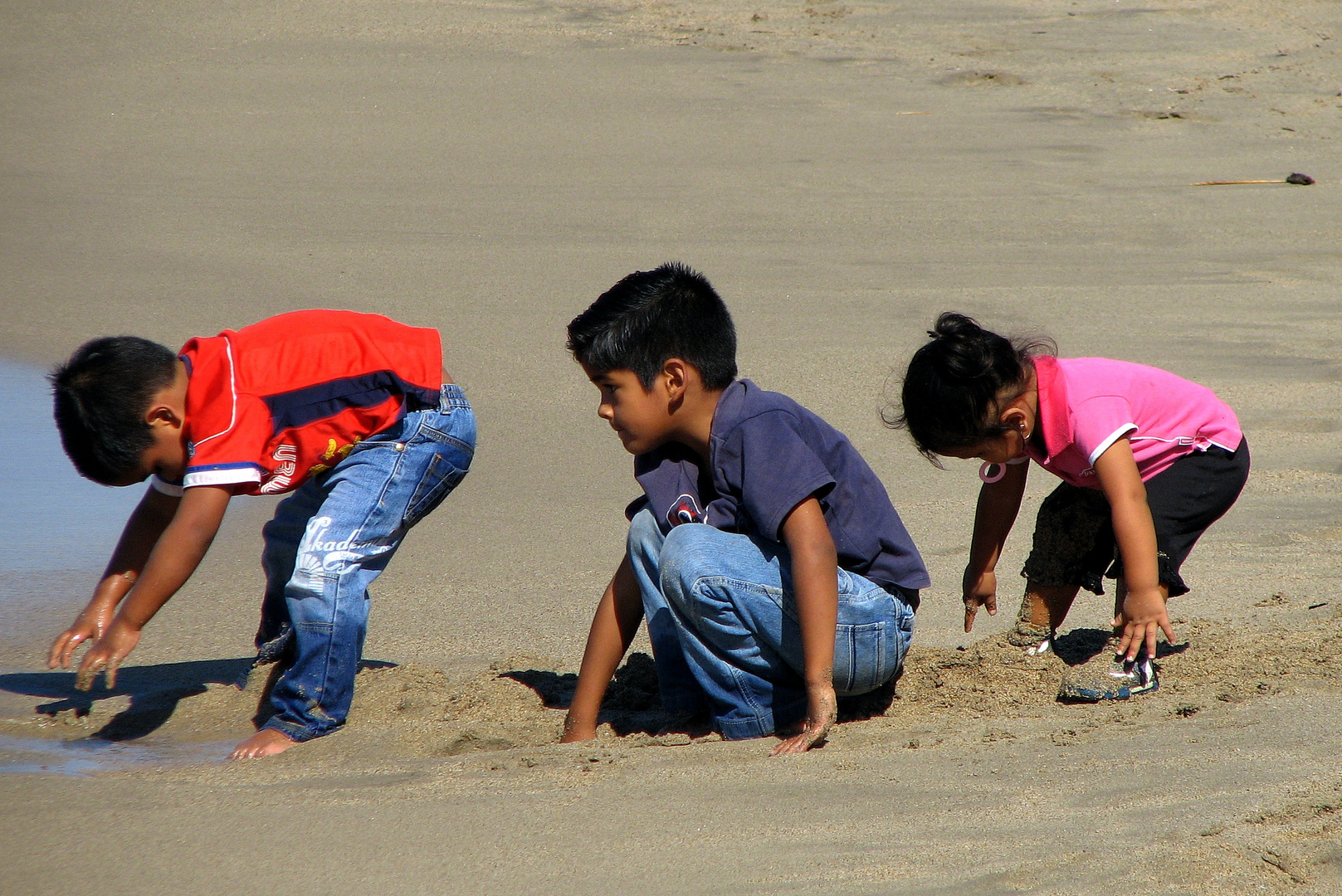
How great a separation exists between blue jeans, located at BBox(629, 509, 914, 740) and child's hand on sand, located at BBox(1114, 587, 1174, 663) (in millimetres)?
442

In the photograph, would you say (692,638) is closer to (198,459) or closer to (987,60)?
(198,459)

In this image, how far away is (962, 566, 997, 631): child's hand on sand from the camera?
10.0ft

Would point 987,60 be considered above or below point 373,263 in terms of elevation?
above

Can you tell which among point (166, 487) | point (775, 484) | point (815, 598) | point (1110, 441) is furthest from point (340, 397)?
point (1110, 441)

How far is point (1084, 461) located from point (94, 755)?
89.0 inches

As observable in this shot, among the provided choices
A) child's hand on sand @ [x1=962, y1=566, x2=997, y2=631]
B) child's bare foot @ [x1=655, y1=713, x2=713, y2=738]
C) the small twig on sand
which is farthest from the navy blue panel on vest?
the small twig on sand

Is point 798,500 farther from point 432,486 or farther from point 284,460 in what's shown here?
point 284,460

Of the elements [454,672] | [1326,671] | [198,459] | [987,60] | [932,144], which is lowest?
[454,672]

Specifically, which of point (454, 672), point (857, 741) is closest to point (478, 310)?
point (454, 672)

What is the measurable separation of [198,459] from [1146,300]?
506cm

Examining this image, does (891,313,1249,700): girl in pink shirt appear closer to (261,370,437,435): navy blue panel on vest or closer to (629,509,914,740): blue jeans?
(629,509,914,740): blue jeans

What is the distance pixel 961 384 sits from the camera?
2.65 meters

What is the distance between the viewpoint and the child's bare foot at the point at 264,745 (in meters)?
2.72

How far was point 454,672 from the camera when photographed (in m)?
3.24
